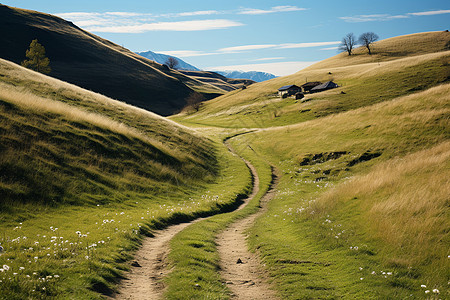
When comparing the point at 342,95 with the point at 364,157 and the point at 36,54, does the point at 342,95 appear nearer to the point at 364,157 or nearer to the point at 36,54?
the point at 364,157

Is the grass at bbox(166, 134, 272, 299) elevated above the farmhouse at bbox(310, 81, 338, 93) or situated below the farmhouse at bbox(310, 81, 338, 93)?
below

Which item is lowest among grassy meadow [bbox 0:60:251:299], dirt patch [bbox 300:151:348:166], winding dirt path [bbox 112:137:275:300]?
dirt patch [bbox 300:151:348:166]

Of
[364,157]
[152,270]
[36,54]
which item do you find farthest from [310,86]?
[152,270]

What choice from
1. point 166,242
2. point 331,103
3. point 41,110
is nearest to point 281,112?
point 331,103

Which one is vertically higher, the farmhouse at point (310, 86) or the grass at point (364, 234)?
the farmhouse at point (310, 86)

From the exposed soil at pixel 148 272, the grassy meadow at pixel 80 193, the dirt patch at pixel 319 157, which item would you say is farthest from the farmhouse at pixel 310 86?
the exposed soil at pixel 148 272

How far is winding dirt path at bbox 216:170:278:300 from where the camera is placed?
11352 millimetres

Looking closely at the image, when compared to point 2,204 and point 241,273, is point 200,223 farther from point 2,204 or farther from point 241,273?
point 2,204

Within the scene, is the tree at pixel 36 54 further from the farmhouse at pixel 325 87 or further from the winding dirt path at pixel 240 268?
the farmhouse at pixel 325 87

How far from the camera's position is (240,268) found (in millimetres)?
13812

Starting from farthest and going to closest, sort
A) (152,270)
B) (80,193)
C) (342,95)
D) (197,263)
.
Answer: (342,95) < (80,193) < (197,263) < (152,270)

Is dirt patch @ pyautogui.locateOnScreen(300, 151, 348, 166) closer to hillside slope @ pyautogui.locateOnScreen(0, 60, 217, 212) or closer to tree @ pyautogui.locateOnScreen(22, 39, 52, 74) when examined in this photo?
hillside slope @ pyautogui.locateOnScreen(0, 60, 217, 212)

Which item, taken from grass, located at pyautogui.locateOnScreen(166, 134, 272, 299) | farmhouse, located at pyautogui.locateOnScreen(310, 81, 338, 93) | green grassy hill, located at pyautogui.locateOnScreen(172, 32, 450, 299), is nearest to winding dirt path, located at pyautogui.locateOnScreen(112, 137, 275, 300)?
grass, located at pyautogui.locateOnScreen(166, 134, 272, 299)

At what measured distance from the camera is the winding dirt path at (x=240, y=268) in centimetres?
1135
